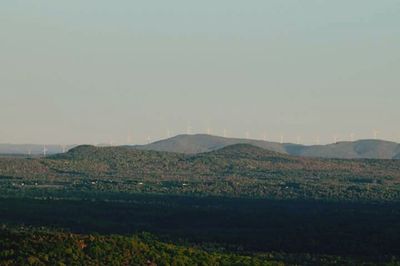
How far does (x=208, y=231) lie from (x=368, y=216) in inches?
1261

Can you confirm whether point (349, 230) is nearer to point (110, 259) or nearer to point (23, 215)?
point (23, 215)

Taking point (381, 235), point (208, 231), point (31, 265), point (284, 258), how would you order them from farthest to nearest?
point (208, 231)
point (381, 235)
point (284, 258)
point (31, 265)

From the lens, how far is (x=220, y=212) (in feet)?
656

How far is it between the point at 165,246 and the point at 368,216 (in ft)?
263

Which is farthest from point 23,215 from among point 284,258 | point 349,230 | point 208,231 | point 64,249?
point 64,249

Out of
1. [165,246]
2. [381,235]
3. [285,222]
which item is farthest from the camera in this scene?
[285,222]

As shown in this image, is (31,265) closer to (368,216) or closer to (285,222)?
Answer: (285,222)

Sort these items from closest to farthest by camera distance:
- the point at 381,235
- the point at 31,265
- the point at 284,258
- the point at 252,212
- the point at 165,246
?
the point at 31,265 < the point at 165,246 < the point at 284,258 < the point at 381,235 < the point at 252,212

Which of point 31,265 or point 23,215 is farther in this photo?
point 23,215

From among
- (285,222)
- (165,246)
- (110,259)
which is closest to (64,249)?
(110,259)

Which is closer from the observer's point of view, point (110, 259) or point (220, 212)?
point (110, 259)

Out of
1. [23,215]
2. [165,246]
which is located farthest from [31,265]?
[23,215]

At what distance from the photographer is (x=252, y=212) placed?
199 meters

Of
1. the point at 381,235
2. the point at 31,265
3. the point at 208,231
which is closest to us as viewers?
the point at 31,265
